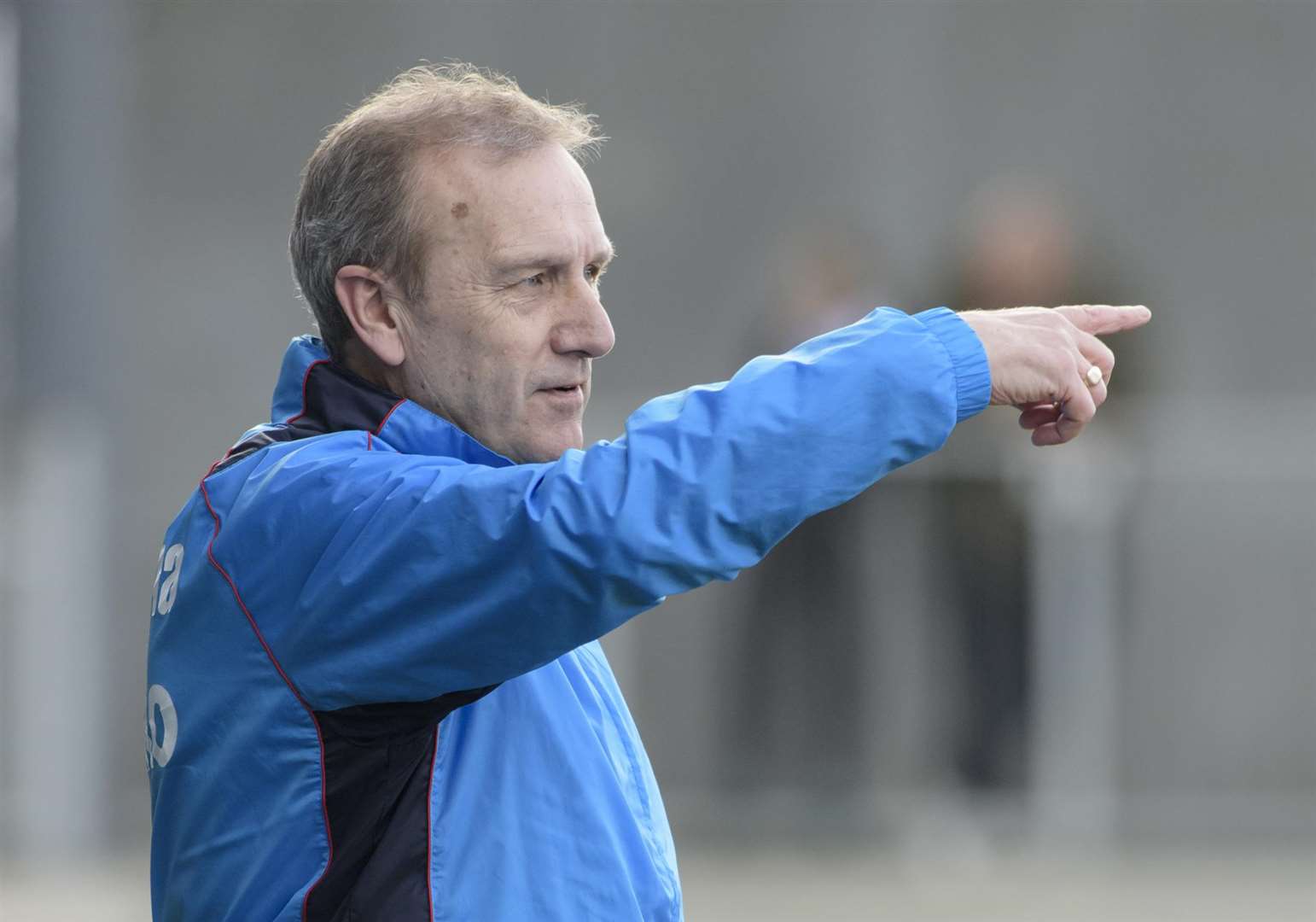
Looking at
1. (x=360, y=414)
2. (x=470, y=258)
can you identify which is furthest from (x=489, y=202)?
(x=360, y=414)

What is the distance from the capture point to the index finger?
2174mm

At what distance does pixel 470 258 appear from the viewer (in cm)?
236

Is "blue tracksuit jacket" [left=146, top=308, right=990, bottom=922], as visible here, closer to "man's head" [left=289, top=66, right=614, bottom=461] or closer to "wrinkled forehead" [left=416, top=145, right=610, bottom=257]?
"man's head" [left=289, top=66, right=614, bottom=461]

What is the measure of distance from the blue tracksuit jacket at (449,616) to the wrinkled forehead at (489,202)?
22cm

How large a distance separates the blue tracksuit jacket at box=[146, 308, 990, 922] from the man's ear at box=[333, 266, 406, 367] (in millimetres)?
72

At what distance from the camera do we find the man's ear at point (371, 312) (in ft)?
7.97

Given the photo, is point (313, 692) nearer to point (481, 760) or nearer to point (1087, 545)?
point (481, 760)

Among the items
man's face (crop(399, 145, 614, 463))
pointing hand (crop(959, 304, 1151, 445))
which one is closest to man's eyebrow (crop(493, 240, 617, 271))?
man's face (crop(399, 145, 614, 463))

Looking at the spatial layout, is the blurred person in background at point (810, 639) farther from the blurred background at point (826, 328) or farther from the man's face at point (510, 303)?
the man's face at point (510, 303)

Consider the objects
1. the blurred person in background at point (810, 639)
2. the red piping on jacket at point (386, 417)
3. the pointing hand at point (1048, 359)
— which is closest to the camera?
the pointing hand at point (1048, 359)

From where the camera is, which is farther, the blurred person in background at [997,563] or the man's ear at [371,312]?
the blurred person in background at [997,563]

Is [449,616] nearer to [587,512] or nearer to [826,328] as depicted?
[587,512]

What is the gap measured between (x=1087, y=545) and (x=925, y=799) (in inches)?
42.0

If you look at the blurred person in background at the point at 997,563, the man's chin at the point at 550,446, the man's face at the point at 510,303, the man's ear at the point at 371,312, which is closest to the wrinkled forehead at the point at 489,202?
the man's face at the point at 510,303
